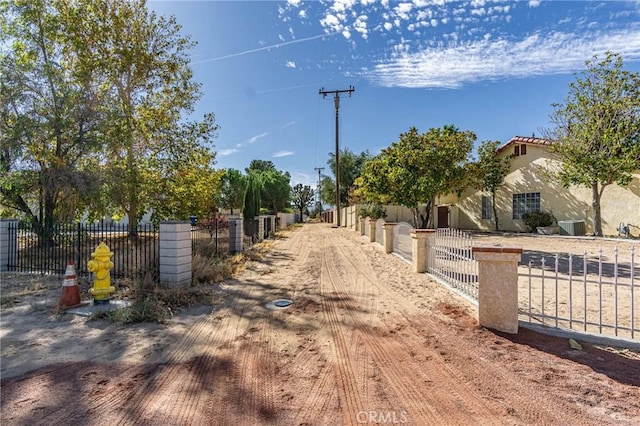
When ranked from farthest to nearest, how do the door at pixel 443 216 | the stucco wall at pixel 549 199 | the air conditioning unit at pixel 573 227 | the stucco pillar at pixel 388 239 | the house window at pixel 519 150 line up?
1. the door at pixel 443 216
2. the house window at pixel 519 150
3. the air conditioning unit at pixel 573 227
4. the stucco wall at pixel 549 199
5. the stucco pillar at pixel 388 239

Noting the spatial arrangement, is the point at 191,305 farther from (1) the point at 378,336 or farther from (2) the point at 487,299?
(2) the point at 487,299

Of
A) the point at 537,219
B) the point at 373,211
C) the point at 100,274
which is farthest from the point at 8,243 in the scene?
the point at 537,219

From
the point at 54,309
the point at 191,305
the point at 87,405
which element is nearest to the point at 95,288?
the point at 54,309

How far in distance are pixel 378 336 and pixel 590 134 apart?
58.5 feet

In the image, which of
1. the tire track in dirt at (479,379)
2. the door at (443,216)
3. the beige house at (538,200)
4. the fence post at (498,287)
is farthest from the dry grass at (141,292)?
the door at (443,216)

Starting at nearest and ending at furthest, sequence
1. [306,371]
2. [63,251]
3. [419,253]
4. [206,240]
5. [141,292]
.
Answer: [306,371], [141,292], [419,253], [63,251], [206,240]

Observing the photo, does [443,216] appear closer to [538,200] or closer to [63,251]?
[538,200]

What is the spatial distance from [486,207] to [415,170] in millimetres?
11827

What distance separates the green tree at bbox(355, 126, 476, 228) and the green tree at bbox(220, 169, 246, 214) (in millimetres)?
25088

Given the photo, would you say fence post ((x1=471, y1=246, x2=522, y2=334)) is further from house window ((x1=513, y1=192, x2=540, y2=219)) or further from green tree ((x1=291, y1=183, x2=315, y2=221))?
green tree ((x1=291, y1=183, x2=315, y2=221))

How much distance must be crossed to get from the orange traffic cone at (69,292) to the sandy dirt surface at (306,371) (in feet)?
0.97

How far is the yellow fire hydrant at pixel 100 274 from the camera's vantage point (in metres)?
5.52

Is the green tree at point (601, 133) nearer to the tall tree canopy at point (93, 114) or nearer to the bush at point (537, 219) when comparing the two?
the bush at point (537, 219)

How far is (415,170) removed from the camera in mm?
14289
